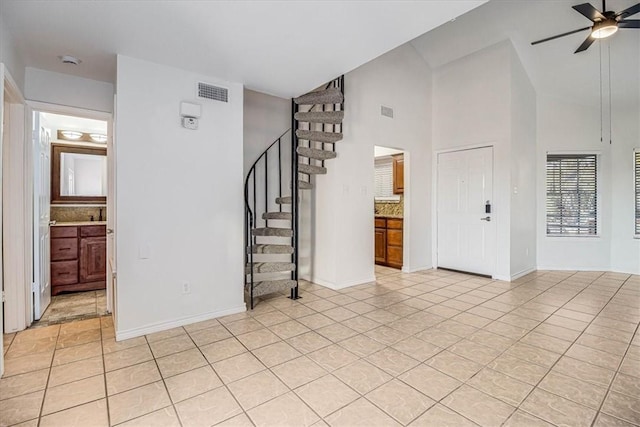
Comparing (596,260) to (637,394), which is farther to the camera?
(596,260)

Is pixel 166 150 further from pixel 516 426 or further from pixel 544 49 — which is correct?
pixel 544 49

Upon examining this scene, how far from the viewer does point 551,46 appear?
15.7 ft

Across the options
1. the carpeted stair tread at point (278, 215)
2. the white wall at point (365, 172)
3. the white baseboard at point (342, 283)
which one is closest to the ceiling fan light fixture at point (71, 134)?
the carpeted stair tread at point (278, 215)

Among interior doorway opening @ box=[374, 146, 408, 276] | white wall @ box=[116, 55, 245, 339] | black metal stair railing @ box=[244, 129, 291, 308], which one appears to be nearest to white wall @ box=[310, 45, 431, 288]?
interior doorway opening @ box=[374, 146, 408, 276]

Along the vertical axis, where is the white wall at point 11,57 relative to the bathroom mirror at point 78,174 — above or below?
above

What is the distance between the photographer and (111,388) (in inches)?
79.5

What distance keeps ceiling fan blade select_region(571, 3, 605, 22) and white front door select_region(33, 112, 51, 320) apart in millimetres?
5531

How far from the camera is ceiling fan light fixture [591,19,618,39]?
329cm

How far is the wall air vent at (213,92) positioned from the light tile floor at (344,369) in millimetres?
2310

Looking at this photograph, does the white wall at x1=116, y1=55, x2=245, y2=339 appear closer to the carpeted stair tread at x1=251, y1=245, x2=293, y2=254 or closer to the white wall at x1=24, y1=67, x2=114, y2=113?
the carpeted stair tread at x1=251, y1=245, x2=293, y2=254

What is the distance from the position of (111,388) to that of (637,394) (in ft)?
11.0

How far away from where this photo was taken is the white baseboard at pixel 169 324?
276 cm

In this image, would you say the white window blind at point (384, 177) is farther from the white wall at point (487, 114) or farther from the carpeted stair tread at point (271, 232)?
A: the carpeted stair tread at point (271, 232)

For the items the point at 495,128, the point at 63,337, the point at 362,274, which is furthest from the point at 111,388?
the point at 495,128
